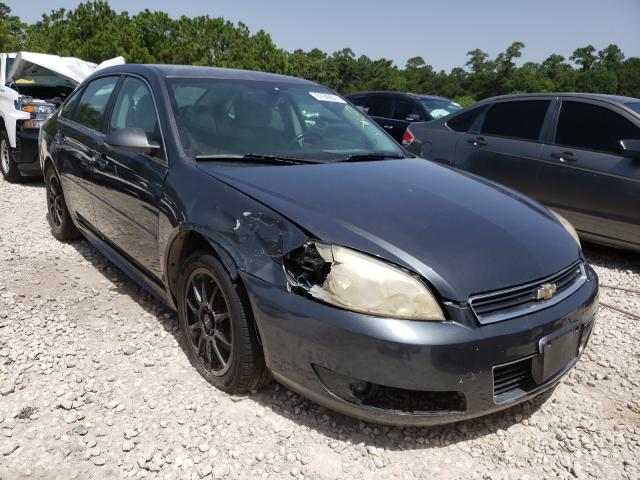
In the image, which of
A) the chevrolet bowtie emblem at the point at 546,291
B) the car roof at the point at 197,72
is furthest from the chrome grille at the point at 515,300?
the car roof at the point at 197,72

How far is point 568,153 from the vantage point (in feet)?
16.3

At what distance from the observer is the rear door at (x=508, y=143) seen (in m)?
5.26

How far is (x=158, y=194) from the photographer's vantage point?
2.81 meters

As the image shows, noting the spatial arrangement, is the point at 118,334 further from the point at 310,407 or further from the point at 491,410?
the point at 491,410

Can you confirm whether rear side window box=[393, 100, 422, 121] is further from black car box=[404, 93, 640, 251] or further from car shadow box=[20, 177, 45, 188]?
Result: car shadow box=[20, 177, 45, 188]

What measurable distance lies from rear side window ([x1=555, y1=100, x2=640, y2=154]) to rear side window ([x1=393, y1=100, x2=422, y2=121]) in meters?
4.22

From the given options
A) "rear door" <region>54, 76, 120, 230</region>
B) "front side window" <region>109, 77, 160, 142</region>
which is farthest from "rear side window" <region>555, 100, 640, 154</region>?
"rear door" <region>54, 76, 120, 230</region>

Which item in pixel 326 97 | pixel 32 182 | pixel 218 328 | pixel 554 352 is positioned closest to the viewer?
pixel 554 352

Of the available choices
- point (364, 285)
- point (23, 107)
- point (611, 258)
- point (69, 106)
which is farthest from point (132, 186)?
point (23, 107)

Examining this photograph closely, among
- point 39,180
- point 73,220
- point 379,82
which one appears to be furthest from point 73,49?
point 379,82

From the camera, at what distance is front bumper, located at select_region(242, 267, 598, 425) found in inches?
76.4

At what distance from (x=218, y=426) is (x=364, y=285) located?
967 mm

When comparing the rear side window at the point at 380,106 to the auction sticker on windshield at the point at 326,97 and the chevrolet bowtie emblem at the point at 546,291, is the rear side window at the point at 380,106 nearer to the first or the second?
the auction sticker on windshield at the point at 326,97

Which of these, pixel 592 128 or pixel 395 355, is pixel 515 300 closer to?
pixel 395 355
